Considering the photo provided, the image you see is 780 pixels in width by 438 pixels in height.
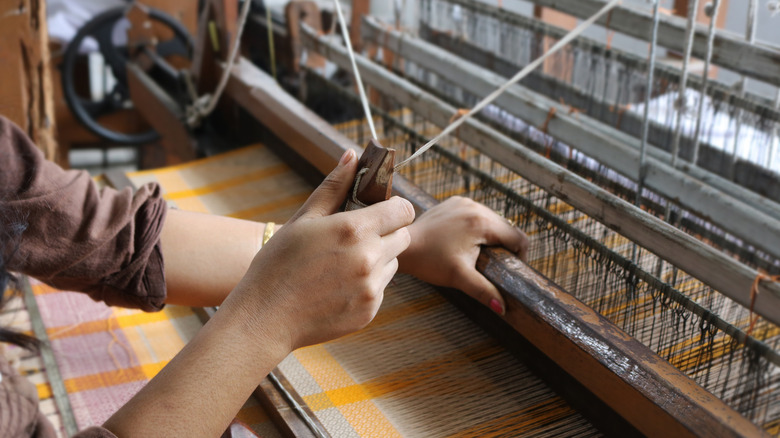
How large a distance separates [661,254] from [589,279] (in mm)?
247

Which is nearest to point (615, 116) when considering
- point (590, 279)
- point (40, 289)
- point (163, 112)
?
point (590, 279)

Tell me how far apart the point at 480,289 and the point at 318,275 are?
1.40 ft

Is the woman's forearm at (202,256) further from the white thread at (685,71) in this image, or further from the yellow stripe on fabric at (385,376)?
the white thread at (685,71)

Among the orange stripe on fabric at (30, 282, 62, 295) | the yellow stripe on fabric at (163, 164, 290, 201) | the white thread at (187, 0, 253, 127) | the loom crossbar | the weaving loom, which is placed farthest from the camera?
the white thread at (187, 0, 253, 127)

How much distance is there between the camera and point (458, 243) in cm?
139

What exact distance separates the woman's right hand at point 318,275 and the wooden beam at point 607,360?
12.9 inches

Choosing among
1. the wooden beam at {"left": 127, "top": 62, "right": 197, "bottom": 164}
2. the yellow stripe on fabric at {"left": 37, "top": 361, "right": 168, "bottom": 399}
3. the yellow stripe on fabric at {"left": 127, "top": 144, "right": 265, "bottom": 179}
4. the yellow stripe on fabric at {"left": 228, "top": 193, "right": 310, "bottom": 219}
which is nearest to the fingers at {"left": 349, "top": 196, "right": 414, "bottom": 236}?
the yellow stripe on fabric at {"left": 37, "top": 361, "right": 168, "bottom": 399}

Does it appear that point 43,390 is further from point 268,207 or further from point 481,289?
point 481,289

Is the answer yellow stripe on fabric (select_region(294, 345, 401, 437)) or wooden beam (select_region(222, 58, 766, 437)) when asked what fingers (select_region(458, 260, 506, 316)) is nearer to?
wooden beam (select_region(222, 58, 766, 437))

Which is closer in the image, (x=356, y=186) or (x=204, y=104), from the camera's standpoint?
(x=356, y=186)

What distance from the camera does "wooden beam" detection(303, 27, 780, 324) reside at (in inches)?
41.6

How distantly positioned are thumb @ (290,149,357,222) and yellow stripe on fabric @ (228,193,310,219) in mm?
936

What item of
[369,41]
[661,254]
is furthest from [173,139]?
[661,254]

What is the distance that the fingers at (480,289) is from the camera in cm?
130
